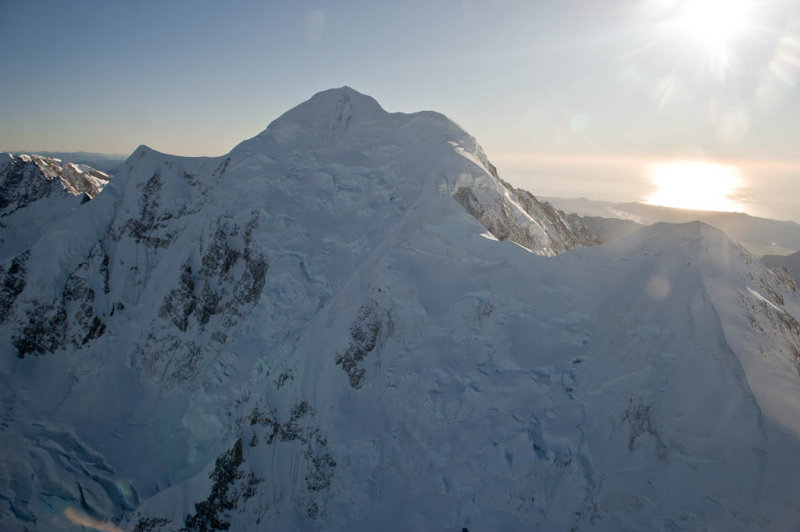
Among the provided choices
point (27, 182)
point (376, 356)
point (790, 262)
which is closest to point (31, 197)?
point (27, 182)

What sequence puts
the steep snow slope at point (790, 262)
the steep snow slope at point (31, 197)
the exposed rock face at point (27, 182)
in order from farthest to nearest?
the exposed rock face at point (27, 182) → the steep snow slope at point (790, 262) → the steep snow slope at point (31, 197)

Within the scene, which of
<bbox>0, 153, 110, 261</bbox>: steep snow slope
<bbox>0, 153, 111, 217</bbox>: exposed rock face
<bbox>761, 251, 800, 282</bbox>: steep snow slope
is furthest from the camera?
<bbox>0, 153, 111, 217</bbox>: exposed rock face

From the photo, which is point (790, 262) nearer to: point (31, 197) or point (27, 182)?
point (31, 197)

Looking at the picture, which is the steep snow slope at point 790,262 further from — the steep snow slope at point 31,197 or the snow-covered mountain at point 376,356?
the steep snow slope at point 31,197

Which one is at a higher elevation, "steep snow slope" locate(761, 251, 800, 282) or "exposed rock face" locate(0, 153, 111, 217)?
"steep snow slope" locate(761, 251, 800, 282)

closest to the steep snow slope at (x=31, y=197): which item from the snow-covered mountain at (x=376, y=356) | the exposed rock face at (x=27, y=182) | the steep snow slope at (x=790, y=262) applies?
the exposed rock face at (x=27, y=182)

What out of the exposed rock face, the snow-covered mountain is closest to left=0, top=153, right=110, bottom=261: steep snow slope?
the exposed rock face

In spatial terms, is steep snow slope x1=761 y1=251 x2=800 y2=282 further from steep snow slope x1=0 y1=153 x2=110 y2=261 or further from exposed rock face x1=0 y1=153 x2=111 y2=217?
exposed rock face x1=0 y1=153 x2=111 y2=217

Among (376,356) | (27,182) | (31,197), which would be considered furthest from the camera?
(27,182)

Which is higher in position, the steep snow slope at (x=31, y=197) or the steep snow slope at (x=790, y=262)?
the steep snow slope at (x=790, y=262)
